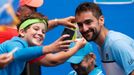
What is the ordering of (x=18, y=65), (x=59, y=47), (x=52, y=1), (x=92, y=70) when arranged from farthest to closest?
(x=52, y=1)
(x=92, y=70)
(x=18, y=65)
(x=59, y=47)

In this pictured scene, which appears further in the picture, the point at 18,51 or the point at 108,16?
the point at 108,16

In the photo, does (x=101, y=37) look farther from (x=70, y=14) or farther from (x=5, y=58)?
(x=70, y=14)

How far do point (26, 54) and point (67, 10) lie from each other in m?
1.66

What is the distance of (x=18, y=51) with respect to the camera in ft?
9.89

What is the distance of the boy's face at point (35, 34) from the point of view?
10.7 ft

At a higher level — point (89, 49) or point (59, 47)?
point (59, 47)

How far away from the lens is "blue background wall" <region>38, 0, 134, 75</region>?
4.58 metres

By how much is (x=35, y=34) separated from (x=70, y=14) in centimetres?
137

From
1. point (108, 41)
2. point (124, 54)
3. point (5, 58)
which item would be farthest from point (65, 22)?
point (5, 58)

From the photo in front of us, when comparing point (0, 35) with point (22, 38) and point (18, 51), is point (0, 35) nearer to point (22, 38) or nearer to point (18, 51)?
point (22, 38)

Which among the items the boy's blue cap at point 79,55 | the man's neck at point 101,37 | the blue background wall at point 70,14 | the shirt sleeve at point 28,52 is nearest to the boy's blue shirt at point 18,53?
the shirt sleeve at point 28,52

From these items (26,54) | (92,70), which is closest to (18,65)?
(26,54)

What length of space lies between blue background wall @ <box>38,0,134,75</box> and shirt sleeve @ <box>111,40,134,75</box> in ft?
4.33

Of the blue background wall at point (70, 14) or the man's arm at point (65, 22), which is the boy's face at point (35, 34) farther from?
the blue background wall at point (70, 14)
